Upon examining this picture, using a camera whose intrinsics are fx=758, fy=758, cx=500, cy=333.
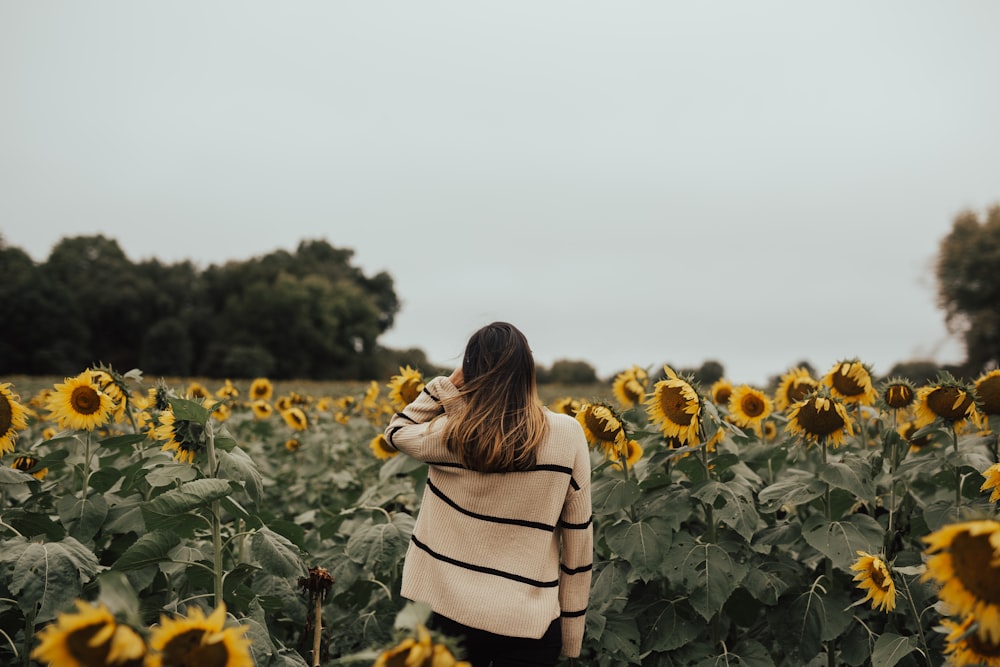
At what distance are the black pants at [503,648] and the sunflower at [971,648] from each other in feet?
4.38

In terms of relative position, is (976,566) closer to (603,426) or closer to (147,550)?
(603,426)

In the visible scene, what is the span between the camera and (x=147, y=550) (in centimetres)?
263

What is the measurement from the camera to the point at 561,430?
8.80 ft

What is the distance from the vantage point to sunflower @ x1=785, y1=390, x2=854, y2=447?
3.32 metres

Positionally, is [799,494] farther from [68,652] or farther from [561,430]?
[68,652]

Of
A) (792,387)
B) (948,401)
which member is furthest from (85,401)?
(948,401)

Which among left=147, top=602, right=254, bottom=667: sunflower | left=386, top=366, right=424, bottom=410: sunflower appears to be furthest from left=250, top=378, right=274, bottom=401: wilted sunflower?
left=147, top=602, right=254, bottom=667: sunflower

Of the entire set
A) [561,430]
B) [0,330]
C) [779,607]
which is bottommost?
[0,330]

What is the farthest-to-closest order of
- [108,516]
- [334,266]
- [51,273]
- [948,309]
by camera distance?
[334,266]
[51,273]
[948,309]
[108,516]

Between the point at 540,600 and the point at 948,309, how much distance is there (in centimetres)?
4190

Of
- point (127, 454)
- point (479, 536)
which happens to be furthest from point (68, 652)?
point (127, 454)

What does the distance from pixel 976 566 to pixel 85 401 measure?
11.5ft

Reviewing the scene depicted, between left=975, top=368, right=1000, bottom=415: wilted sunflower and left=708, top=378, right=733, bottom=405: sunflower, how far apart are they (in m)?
1.54

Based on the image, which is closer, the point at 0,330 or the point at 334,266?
the point at 0,330
